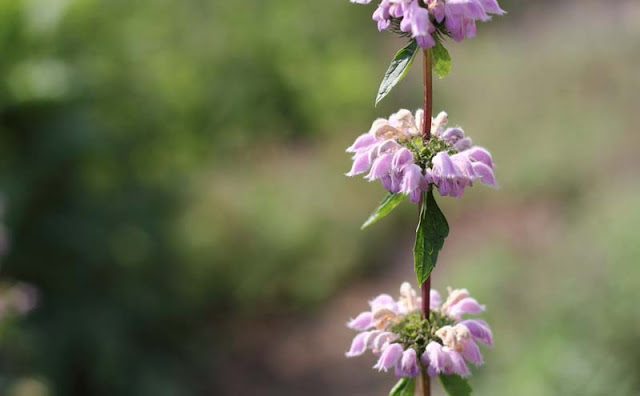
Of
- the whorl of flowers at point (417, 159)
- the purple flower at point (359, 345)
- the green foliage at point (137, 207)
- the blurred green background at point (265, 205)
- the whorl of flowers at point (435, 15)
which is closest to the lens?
the whorl of flowers at point (435, 15)

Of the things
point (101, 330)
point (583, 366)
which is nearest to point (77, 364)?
point (101, 330)

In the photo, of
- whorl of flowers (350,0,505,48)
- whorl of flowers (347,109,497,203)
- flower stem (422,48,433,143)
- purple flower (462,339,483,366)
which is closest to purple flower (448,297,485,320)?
purple flower (462,339,483,366)

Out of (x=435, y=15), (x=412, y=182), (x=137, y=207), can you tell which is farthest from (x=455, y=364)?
(x=137, y=207)

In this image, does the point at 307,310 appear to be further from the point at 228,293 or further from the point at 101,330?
the point at 101,330

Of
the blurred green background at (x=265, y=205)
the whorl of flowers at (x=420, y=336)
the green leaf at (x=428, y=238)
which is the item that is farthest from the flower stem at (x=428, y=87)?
the blurred green background at (x=265, y=205)

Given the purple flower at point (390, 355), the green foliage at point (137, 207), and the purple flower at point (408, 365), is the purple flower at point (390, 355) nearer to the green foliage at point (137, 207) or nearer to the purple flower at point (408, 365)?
the purple flower at point (408, 365)
